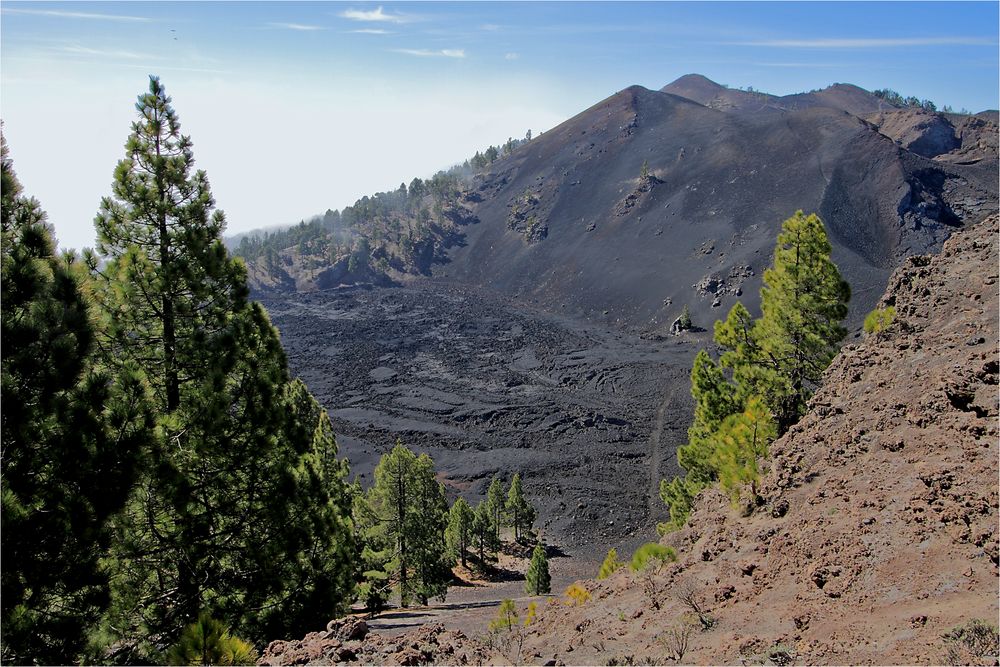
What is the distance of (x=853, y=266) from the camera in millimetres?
60844

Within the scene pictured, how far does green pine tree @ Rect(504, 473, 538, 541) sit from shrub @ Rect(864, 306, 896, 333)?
2137 centimetres

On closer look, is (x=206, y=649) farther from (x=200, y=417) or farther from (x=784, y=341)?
(x=784, y=341)

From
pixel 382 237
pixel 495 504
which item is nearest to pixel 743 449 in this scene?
pixel 495 504

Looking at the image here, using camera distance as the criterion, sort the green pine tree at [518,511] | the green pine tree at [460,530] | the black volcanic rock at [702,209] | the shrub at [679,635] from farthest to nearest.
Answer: the black volcanic rock at [702,209], the green pine tree at [518,511], the green pine tree at [460,530], the shrub at [679,635]

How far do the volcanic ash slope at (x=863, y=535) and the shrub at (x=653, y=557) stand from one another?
343 mm

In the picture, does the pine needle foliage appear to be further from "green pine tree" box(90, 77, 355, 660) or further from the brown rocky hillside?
"green pine tree" box(90, 77, 355, 660)

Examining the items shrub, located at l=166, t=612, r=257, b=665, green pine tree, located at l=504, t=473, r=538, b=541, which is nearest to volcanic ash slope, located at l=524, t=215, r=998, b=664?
shrub, located at l=166, t=612, r=257, b=665

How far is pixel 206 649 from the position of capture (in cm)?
509

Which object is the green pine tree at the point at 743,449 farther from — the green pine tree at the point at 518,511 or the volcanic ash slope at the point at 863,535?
the green pine tree at the point at 518,511

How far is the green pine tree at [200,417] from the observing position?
7.60 metres

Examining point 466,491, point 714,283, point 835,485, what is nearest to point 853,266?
point 714,283

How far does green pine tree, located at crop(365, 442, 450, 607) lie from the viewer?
21.0 meters

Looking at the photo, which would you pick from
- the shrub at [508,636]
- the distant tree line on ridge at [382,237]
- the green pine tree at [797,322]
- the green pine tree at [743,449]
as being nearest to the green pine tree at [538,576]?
the green pine tree at [797,322]

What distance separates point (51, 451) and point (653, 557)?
9453mm
